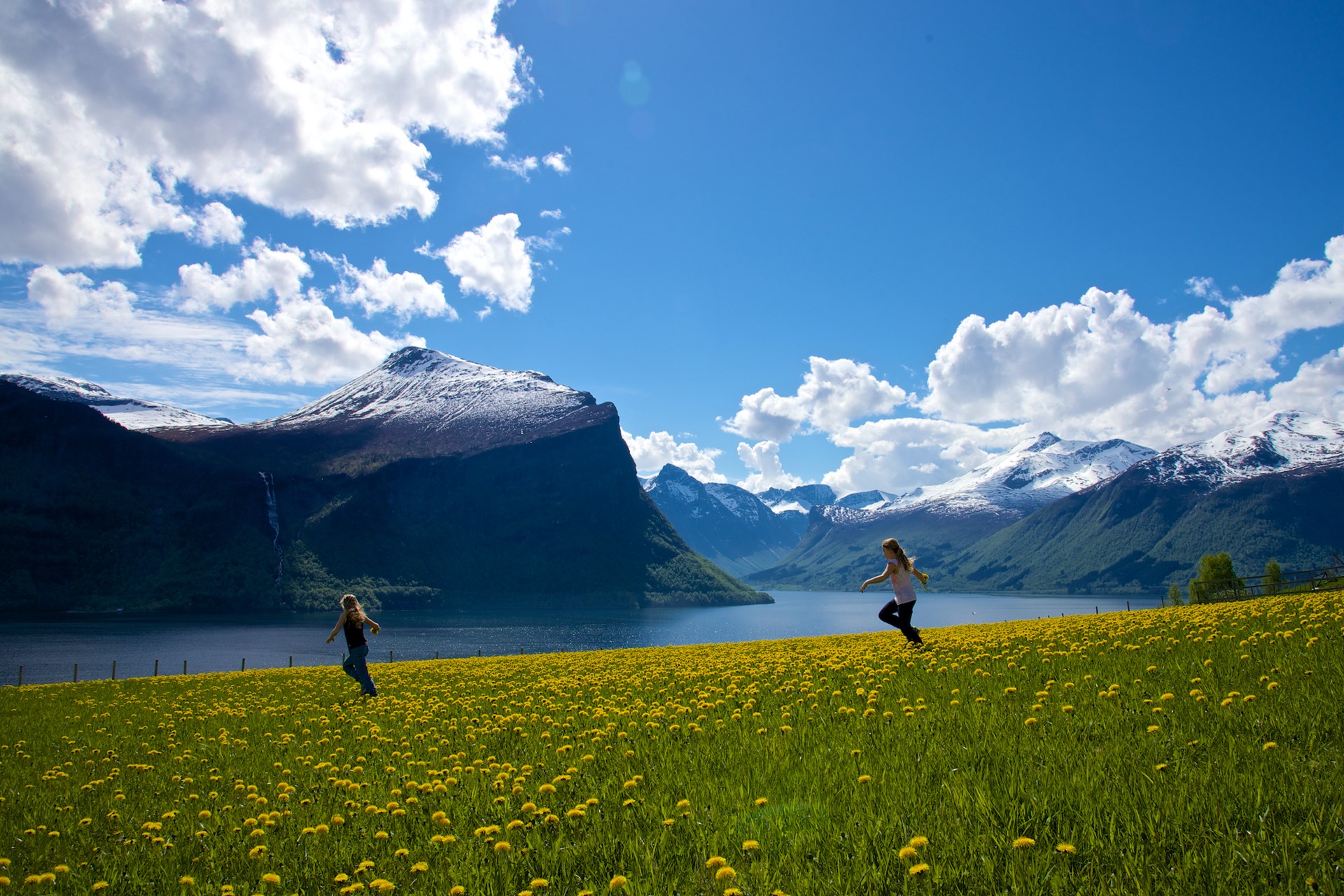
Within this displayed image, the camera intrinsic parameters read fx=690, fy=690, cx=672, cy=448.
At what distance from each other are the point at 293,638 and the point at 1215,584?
455 feet

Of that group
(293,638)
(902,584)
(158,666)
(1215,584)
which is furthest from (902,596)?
(293,638)

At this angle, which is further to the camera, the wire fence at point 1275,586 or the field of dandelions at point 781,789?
the wire fence at point 1275,586

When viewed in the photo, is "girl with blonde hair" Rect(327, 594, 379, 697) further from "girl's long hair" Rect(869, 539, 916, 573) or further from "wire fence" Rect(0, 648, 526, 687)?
"wire fence" Rect(0, 648, 526, 687)

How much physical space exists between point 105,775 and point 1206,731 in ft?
42.3

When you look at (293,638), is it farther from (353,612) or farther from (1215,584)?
(1215,584)

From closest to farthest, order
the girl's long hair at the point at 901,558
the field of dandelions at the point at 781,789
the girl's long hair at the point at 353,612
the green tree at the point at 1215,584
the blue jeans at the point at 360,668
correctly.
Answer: the field of dandelions at the point at 781,789
the girl's long hair at the point at 901,558
the blue jeans at the point at 360,668
the girl's long hair at the point at 353,612
the green tree at the point at 1215,584

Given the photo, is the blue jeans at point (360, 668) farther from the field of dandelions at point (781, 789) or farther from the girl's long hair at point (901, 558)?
the girl's long hair at point (901, 558)

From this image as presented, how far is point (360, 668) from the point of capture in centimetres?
1614

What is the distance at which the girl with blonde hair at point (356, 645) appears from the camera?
16.0 meters

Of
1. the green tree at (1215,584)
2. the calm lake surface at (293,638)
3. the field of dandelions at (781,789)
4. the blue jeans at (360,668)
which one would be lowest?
the calm lake surface at (293,638)

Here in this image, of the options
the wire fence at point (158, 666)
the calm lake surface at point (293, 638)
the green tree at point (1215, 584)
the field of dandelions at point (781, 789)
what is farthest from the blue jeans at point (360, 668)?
the green tree at point (1215, 584)

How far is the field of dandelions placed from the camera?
4.23 metres

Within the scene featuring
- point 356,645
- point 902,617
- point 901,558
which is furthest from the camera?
point 356,645

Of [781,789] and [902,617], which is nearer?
[781,789]
